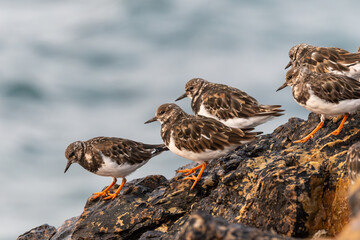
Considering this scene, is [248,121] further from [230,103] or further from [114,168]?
[114,168]

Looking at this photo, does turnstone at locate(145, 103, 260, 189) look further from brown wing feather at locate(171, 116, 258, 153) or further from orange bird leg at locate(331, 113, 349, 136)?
orange bird leg at locate(331, 113, 349, 136)

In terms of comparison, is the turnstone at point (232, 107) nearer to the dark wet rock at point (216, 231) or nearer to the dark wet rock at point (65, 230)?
the dark wet rock at point (65, 230)

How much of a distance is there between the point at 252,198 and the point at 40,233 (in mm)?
7782

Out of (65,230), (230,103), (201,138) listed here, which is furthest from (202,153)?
(65,230)

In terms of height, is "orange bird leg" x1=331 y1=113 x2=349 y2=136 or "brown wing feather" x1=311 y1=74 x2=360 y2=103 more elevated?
"brown wing feather" x1=311 y1=74 x2=360 y2=103

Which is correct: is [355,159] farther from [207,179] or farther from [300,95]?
[207,179]

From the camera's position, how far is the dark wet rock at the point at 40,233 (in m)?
13.6

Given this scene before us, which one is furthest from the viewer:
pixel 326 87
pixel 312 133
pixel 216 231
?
pixel 312 133

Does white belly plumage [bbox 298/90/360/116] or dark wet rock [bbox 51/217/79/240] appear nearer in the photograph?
white belly plumage [bbox 298/90/360/116]

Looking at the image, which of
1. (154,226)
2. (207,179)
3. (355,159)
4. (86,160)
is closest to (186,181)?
(207,179)

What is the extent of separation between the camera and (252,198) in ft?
27.8

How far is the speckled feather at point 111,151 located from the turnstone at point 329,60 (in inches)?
174

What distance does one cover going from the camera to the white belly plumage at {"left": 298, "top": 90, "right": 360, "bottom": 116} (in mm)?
9484

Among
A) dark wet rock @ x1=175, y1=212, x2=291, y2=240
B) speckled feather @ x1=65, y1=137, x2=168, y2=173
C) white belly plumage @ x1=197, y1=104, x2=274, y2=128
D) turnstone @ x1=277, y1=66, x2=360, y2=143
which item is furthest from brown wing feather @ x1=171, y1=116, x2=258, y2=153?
dark wet rock @ x1=175, y1=212, x2=291, y2=240
